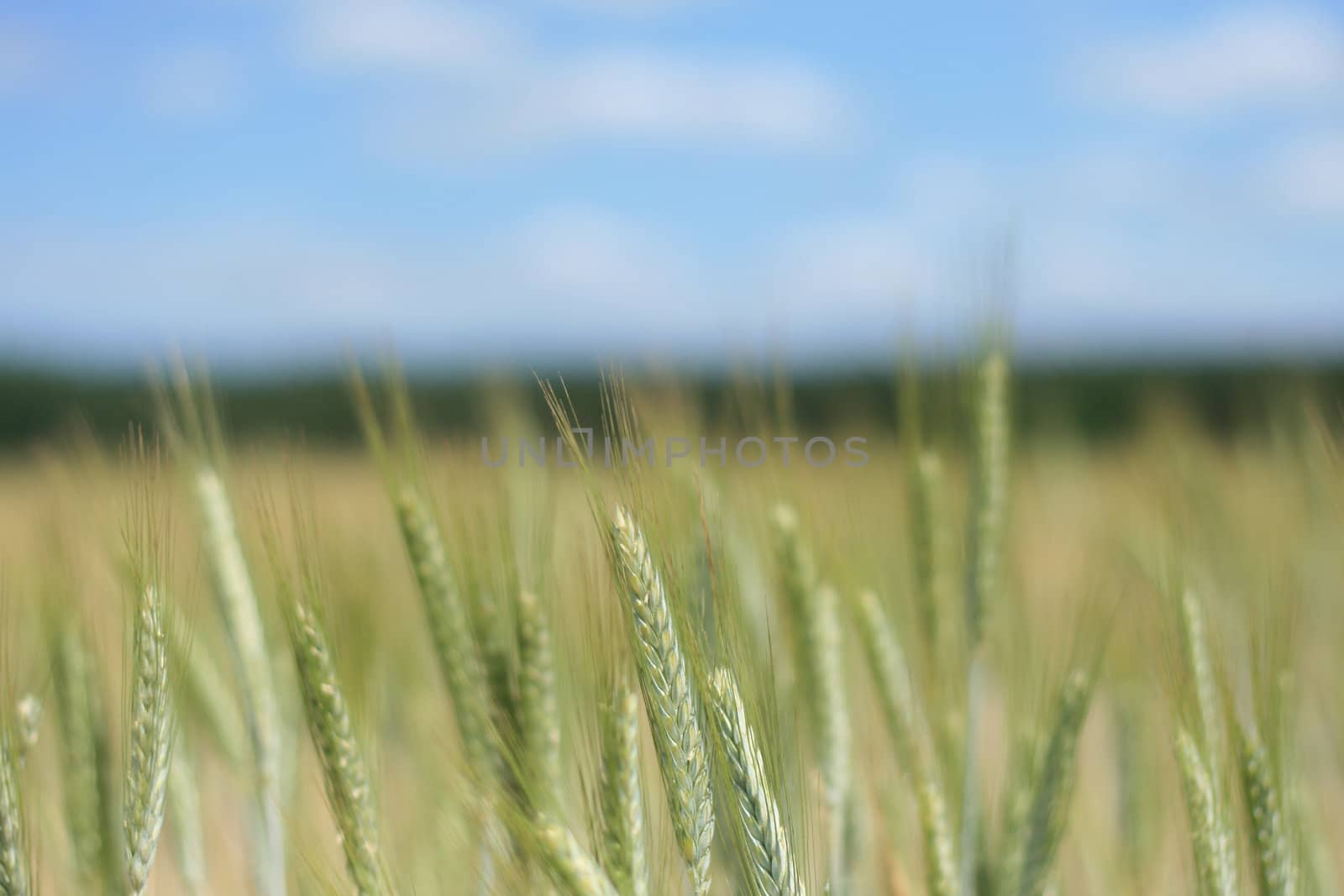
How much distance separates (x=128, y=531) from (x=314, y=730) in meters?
0.38

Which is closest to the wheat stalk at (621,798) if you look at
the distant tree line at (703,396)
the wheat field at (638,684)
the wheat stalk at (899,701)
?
the wheat field at (638,684)

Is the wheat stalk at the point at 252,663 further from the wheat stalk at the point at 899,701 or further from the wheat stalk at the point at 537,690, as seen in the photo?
the wheat stalk at the point at 899,701

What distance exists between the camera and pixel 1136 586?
2502mm

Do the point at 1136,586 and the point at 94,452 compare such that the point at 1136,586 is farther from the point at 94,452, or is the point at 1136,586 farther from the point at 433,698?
the point at 94,452

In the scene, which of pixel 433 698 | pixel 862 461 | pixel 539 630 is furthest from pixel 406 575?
pixel 539 630

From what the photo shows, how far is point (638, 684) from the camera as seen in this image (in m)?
1.23

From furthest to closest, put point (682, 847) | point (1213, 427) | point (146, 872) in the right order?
1. point (1213, 427)
2. point (146, 872)
3. point (682, 847)

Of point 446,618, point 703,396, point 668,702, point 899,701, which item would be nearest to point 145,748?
point 446,618

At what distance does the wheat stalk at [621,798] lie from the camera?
1.14m

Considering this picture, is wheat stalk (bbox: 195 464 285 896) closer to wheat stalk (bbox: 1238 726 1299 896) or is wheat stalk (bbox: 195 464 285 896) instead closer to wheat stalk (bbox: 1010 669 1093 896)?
wheat stalk (bbox: 1010 669 1093 896)

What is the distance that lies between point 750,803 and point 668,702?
0.14m

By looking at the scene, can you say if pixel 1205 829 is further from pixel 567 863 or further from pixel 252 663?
pixel 252 663

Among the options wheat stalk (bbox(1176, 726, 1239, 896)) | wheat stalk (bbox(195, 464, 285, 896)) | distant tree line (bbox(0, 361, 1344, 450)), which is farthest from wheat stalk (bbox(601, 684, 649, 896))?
distant tree line (bbox(0, 361, 1344, 450))

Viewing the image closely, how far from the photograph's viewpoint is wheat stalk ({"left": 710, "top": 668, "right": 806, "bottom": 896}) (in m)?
1.02
